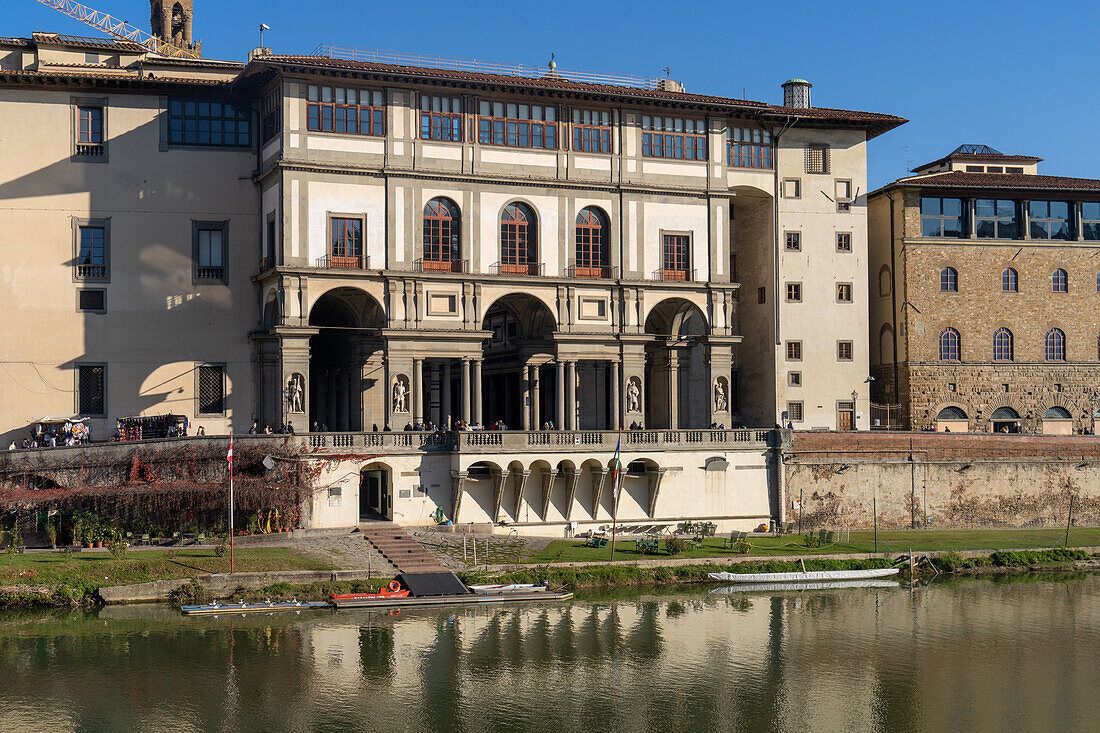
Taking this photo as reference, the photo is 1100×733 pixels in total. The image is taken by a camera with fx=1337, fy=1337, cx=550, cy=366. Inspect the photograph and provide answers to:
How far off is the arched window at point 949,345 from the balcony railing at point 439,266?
30.7 metres

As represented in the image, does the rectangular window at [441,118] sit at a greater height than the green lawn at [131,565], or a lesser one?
greater

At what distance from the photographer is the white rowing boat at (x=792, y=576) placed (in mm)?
55656

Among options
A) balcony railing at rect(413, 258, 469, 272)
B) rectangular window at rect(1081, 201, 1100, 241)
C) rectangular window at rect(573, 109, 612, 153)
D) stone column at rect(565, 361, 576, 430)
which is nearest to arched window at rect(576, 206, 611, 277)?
rectangular window at rect(573, 109, 612, 153)

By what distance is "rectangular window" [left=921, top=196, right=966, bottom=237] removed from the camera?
258 feet

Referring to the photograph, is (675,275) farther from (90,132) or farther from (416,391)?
(90,132)

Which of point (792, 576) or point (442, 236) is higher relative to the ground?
point (442, 236)

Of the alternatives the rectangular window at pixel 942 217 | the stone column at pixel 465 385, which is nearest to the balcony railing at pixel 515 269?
the stone column at pixel 465 385

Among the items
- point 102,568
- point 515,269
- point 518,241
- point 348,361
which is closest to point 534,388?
point 515,269

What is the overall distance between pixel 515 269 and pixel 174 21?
35578 mm

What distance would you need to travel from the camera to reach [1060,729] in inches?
1419

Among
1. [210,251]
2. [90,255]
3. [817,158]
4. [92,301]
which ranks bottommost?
[92,301]

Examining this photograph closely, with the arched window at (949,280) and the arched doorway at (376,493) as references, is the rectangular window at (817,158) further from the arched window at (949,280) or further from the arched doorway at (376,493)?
the arched doorway at (376,493)

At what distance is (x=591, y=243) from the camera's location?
67000mm

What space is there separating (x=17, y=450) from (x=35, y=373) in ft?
20.8
